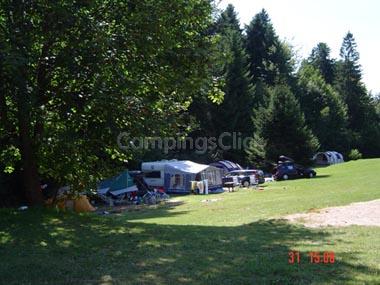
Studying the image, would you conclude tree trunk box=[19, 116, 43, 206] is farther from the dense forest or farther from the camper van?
the camper van

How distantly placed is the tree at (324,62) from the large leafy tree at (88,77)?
263 ft

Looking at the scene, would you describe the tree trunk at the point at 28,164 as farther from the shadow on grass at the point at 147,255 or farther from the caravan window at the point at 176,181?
the caravan window at the point at 176,181

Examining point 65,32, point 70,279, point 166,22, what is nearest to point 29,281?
point 70,279

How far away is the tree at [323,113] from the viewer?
63.8 meters

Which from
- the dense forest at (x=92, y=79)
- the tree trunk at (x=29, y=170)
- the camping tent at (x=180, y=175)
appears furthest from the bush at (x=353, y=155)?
the tree trunk at (x=29, y=170)

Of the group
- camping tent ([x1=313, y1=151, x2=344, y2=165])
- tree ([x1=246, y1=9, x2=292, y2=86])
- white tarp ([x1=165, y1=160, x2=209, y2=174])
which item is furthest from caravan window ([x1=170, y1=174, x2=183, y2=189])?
tree ([x1=246, y1=9, x2=292, y2=86])

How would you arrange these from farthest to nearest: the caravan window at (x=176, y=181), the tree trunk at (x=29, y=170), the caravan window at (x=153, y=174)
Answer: the caravan window at (x=153, y=174) → the caravan window at (x=176, y=181) → the tree trunk at (x=29, y=170)

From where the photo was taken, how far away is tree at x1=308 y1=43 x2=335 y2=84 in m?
88.5

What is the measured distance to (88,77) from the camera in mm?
10047

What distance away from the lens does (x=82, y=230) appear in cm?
955

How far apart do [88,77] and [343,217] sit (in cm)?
772

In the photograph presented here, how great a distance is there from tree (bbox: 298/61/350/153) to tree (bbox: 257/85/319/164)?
1636cm

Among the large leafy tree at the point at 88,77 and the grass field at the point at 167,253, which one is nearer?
the grass field at the point at 167,253

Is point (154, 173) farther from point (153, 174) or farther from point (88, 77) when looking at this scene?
point (88, 77)
